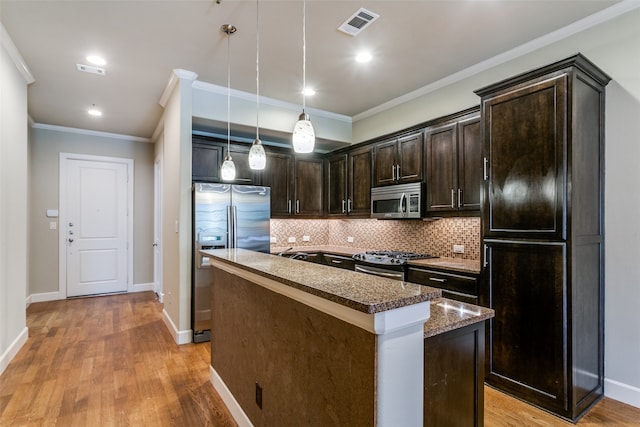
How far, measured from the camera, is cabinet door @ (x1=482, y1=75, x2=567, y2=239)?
7.48 ft

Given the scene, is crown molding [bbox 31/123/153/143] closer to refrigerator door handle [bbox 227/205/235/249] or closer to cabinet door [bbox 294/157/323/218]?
cabinet door [bbox 294/157/323/218]

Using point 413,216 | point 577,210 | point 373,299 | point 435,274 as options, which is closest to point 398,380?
point 373,299

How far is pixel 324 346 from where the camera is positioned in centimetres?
134

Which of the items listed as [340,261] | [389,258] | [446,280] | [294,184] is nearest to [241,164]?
[294,184]

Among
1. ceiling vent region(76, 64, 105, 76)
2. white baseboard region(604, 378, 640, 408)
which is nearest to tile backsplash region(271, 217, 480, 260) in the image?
white baseboard region(604, 378, 640, 408)

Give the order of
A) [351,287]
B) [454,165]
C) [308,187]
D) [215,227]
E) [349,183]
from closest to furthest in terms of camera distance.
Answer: [351,287]
[454,165]
[215,227]
[349,183]
[308,187]

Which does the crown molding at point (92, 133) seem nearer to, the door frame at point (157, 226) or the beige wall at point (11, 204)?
the door frame at point (157, 226)

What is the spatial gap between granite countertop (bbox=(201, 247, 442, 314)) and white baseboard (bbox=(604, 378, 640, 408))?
235 cm

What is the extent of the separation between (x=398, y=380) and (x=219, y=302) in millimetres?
1799

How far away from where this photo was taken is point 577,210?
7.43ft

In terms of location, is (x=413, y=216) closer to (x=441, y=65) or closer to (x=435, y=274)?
(x=435, y=274)

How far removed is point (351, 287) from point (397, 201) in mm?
2799

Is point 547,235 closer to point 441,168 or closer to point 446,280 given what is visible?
point 446,280

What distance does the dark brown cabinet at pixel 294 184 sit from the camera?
4699 millimetres
